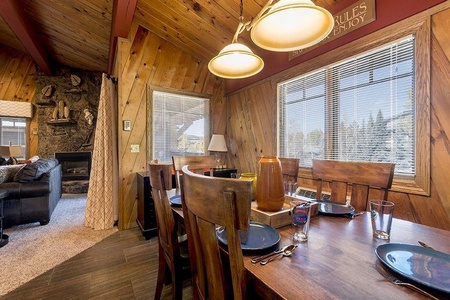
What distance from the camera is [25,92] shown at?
5.47 metres

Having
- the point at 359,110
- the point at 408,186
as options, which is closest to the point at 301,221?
the point at 408,186

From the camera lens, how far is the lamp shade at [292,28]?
1.14 m

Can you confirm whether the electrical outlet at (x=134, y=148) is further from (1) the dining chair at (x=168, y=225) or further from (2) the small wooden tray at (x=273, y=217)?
(2) the small wooden tray at (x=273, y=217)

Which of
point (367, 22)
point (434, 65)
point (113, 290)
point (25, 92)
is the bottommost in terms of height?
point (113, 290)

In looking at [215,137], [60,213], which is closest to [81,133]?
[60,213]

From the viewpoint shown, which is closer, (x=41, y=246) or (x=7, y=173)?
(x=41, y=246)

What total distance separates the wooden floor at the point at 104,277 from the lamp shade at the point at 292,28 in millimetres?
2008

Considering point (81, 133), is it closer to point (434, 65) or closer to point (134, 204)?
point (134, 204)

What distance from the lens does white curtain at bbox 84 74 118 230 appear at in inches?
→ 119

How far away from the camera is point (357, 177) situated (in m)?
1.48

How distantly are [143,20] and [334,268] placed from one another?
3700mm

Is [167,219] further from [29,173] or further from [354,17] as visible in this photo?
[29,173]

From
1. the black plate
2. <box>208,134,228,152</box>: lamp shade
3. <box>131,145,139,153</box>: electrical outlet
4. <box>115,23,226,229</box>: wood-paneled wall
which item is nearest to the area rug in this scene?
<box>115,23,226,229</box>: wood-paneled wall

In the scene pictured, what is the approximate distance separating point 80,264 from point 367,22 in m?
3.68
